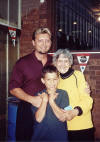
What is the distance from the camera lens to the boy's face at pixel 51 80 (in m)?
2.60

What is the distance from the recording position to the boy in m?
2.47

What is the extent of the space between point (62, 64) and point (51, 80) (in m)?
0.31

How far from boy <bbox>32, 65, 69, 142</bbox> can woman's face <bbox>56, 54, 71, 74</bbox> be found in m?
0.21

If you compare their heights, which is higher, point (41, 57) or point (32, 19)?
point (32, 19)

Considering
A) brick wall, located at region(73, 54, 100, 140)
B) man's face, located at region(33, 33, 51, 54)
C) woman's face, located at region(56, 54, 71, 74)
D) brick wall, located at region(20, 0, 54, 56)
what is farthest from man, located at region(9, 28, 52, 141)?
brick wall, located at region(20, 0, 54, 56)

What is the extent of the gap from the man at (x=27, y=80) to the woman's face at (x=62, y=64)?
267mm

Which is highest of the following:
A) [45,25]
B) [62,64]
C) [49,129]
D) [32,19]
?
[32,19]

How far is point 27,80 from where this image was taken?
2.97 metres

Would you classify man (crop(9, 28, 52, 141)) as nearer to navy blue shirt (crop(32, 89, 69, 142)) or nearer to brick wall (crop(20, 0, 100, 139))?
navy blue shirt (crop(32, 89, 69, 142))

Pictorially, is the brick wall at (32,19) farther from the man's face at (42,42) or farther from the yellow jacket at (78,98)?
the yellow jacket at (78,98)

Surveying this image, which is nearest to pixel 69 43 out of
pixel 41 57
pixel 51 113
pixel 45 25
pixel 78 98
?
pixel 45 25

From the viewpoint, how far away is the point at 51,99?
2492 mm

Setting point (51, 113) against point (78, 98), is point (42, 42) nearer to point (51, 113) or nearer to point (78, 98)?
point (78, 98)

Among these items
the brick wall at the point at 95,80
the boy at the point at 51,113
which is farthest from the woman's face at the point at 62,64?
the brick wall at the point at 95,80
